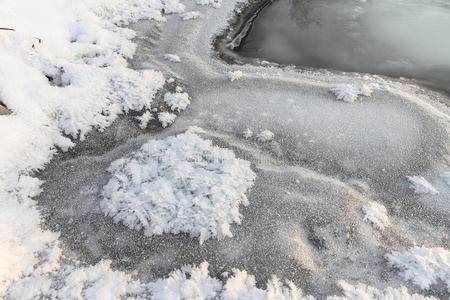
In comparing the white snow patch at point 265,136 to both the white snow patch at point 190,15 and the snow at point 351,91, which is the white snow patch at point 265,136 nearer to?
the snow at point 351,91

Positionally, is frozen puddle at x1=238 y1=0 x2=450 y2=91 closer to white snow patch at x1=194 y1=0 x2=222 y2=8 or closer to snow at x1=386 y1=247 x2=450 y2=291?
white snow patch at x1=194 y1=0 x2=222 y2=8

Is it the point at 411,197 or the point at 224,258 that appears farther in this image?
the point at 411,197

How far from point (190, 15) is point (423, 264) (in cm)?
1429

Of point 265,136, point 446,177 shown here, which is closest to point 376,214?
point 446,177

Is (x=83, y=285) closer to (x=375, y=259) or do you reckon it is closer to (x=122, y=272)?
(x=122, y=272)

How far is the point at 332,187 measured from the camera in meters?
9.15

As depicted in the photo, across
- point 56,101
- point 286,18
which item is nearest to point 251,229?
point 56,101

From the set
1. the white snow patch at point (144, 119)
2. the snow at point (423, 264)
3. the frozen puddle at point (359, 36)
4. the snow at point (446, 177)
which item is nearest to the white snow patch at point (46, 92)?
the white snow patch at point (144, 119)

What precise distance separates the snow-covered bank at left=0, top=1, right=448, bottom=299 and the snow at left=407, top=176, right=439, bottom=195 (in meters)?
0.24

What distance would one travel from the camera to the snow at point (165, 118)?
11.1 m

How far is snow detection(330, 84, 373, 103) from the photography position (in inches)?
475

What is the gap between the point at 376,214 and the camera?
8539mm

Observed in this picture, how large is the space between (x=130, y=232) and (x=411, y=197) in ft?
24.3

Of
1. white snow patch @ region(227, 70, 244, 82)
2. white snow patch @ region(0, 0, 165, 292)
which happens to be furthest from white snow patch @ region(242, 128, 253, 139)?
white snow patch @ region(0, 0, 165, 292)
